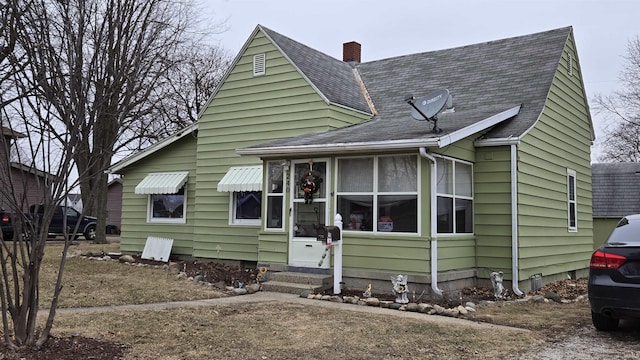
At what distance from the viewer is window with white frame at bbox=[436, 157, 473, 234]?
952 centimetres

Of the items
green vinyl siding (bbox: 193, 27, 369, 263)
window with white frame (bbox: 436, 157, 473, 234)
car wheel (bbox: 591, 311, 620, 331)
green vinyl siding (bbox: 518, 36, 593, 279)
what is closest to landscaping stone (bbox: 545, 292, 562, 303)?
green vinyl siding (bbox: 518, 36, 593, 279)

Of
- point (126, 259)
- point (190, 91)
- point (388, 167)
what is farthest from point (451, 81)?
point (190, 91)

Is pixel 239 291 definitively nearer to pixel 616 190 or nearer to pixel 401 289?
pixel 401 289

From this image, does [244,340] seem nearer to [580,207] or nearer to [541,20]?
[580,207]

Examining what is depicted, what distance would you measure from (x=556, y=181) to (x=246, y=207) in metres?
7.30

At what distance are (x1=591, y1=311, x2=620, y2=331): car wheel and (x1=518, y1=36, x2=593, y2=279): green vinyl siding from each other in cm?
358

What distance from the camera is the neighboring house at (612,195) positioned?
63.5 ft

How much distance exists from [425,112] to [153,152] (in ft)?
28.1

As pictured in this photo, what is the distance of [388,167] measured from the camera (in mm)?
9547

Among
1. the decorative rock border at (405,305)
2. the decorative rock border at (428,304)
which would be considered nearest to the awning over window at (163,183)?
the decorative rock border at (405,305)

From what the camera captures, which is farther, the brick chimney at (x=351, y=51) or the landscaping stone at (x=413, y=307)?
the brick chimney at (x=351, y=51)

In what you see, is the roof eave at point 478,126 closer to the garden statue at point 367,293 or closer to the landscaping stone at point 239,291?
the garden statue at point 367,293

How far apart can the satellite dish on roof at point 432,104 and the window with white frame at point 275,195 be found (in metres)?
2.99

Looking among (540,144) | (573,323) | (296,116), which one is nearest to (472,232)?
(540,144)
